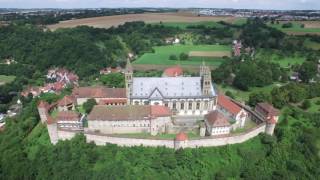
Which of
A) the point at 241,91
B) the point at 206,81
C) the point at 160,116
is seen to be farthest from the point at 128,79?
the point at 241,91

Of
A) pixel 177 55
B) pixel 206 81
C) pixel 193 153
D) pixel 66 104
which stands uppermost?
pixel 206 81

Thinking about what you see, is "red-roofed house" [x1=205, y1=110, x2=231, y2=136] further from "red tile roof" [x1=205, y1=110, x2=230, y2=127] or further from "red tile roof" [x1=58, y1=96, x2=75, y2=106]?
"red tile roof" [x1=58, y1=96, x2=75, y2=106]

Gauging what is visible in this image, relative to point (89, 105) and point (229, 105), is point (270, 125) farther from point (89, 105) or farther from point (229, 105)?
point (89, 105)

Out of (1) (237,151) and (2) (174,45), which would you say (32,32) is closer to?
(2) (174,45)

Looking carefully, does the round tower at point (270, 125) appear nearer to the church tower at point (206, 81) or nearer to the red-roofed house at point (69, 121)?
the church tower at point (206, 81)

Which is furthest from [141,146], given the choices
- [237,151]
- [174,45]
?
[174,45]
